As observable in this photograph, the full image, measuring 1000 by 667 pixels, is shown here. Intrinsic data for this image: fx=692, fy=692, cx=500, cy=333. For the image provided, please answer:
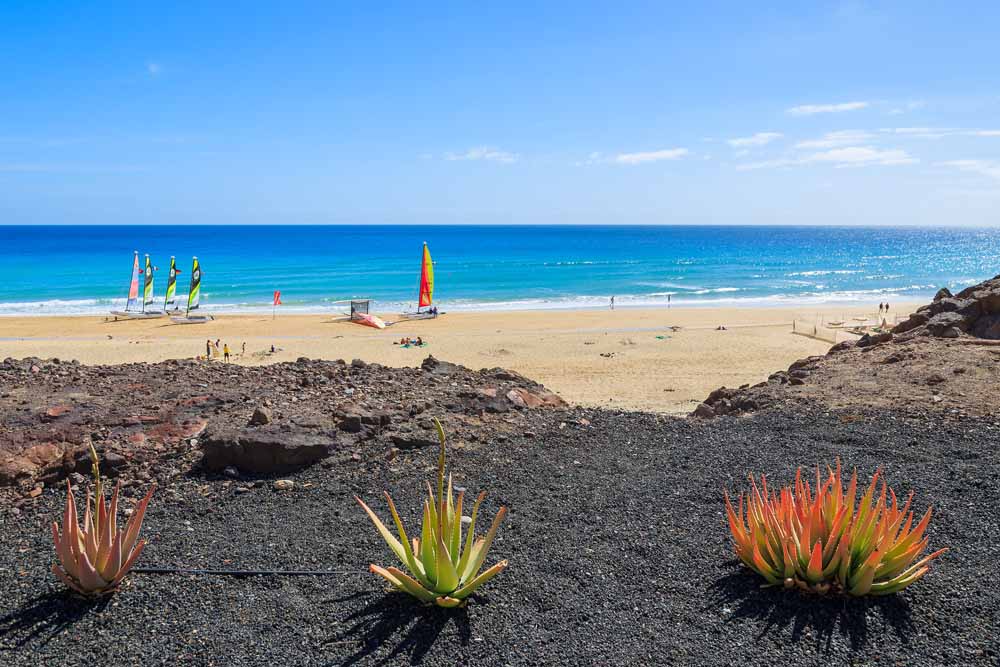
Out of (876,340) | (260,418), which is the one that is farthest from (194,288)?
(876,340)

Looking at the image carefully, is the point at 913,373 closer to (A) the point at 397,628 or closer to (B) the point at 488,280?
(A) the point at 397,628

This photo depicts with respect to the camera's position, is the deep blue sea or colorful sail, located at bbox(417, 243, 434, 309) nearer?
colorful sail, located at bbox(417, 243, 434, 309)

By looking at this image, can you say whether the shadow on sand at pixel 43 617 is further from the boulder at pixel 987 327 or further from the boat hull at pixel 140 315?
the boat hull at pixel 140 315

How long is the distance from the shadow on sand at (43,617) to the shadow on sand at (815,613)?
3654mm

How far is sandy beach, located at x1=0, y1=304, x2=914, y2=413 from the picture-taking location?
59.3 ft

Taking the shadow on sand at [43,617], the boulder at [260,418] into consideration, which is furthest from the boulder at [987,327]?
the shadow on sand at [43,617]

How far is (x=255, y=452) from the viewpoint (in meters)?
5.93

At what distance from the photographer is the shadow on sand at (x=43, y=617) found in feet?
12.4

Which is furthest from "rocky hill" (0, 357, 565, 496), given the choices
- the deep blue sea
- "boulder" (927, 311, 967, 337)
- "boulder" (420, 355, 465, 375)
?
the deep blue sea

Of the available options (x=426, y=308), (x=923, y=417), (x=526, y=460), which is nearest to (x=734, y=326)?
(x=426, y=308)

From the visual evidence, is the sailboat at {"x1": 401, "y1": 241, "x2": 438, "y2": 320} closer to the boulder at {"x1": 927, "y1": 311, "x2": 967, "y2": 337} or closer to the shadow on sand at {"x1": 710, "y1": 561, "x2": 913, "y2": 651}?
the boulder at {"x1": 927, "y1": 311, "x2": 967, "y2": 337}

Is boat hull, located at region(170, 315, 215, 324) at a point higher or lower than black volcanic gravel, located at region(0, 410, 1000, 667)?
lower

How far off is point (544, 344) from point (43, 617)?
916 inches

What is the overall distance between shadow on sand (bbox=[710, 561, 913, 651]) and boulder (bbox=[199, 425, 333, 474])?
3587 mm
